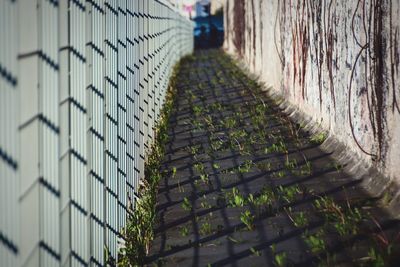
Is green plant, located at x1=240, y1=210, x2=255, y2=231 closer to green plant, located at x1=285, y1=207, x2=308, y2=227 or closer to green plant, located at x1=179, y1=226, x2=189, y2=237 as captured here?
green plant, located at x1=285, y1=207, x2=308, y2=227

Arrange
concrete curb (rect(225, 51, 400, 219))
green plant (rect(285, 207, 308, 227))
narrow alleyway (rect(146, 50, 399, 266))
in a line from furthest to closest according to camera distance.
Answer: concrete curb (rect(225, 51, 400, 219)) → green plant (rect(285, 207, 308, 227)) → narrow alleyway (rect(146, 50, 399, 266))

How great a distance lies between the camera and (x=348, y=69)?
669 cm

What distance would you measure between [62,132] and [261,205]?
2.59 meters

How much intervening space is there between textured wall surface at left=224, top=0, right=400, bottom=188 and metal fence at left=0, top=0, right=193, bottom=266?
215 cm

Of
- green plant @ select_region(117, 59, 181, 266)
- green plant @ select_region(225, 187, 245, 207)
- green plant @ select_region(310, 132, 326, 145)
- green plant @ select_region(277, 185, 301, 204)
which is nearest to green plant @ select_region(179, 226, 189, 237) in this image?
A: green plant @ select_region(117, 59, 181, 266)

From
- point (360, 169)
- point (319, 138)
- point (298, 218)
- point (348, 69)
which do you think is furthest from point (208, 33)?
point (298, 218)

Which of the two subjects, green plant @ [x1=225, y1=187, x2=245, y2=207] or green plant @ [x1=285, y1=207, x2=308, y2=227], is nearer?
green plant @ [x1=285, y1=207, x2=308, y2=227]

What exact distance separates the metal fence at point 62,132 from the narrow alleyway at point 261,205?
55 cm

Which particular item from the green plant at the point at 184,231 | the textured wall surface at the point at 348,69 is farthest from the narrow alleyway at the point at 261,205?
the textured wall surface at the point at 348,69

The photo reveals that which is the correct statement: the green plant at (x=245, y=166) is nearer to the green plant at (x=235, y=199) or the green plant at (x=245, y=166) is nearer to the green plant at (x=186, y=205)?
the green plant at (x=235, y=199)

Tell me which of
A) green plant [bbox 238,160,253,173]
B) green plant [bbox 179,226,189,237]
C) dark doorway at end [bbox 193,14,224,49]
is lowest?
green plant [bbox 179,226,189,237]

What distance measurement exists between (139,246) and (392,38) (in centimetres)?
261

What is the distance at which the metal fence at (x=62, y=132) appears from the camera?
244cm

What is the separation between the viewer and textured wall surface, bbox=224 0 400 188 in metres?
5.43
